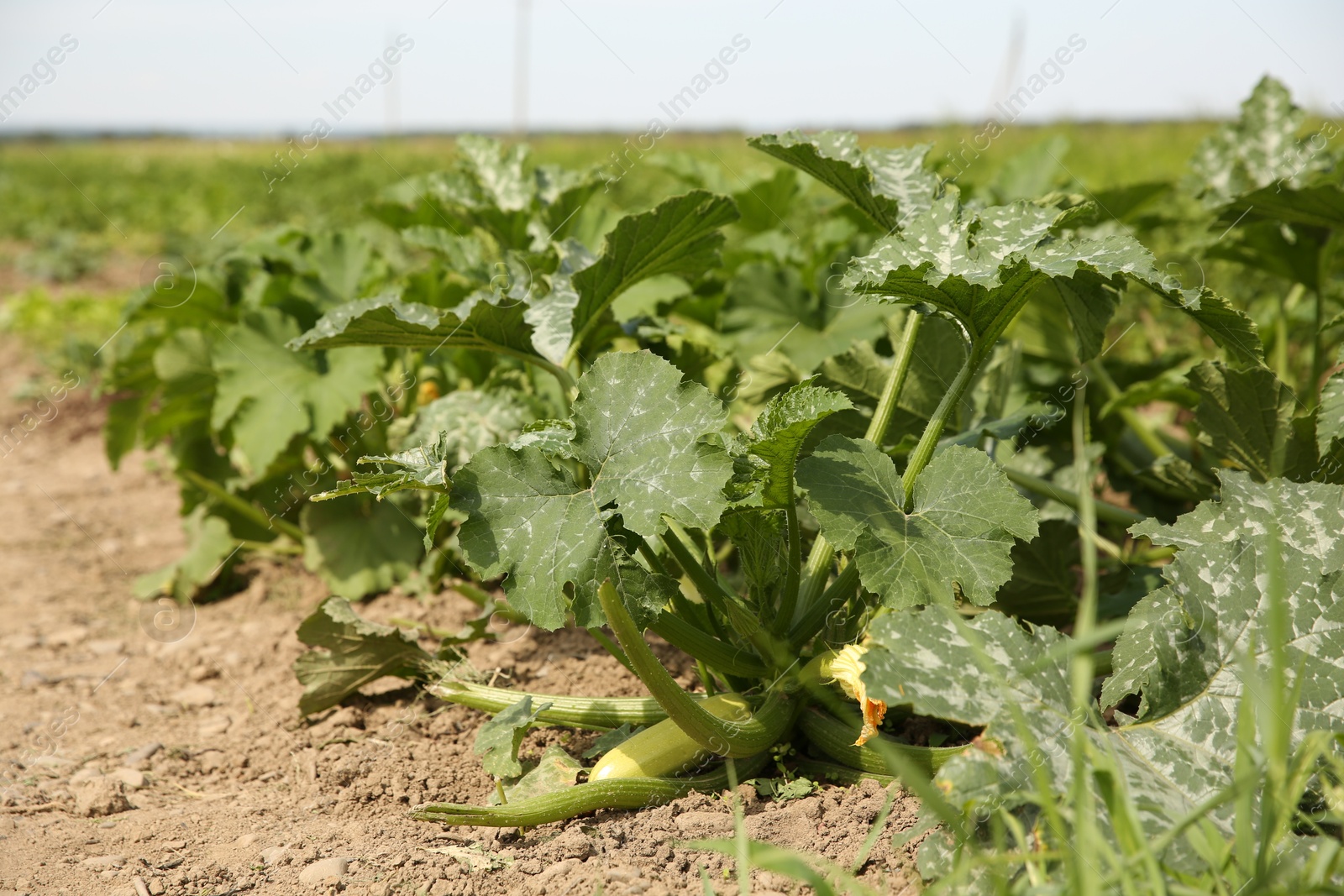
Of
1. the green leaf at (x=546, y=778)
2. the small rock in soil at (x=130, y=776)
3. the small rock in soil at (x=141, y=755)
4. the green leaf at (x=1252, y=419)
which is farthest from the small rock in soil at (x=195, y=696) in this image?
the green leaf at (x=1252, y=419)

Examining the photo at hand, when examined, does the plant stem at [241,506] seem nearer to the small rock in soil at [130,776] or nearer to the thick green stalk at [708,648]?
the small rock in soil at [130,776]

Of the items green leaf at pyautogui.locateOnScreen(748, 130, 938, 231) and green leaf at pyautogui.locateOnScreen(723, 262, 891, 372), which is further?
green leaf at pyautogui.locateOnScreen(723, 262, 891, 372)

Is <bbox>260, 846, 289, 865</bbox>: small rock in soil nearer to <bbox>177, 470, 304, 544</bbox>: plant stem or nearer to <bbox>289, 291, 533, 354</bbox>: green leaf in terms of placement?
<bbox>289, 291, 533, 354</bbox>: green leaf

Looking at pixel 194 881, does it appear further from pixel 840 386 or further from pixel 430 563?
pixel 840 386

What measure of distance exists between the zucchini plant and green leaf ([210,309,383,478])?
662mm

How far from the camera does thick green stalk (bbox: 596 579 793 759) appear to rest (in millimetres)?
1729

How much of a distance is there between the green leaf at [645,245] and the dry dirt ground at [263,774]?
948mm

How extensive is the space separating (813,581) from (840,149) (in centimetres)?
100

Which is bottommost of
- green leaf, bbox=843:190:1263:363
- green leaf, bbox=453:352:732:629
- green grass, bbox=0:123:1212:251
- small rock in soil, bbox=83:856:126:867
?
small rock in soil, bbox=83:856:126:867

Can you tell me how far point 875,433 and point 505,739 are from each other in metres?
0.98

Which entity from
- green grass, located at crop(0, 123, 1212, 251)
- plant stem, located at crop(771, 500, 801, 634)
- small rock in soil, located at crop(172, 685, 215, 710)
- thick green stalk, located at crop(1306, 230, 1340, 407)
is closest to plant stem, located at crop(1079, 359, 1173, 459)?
thick green stalk, located at crop(1306, 230, 1340, 407)

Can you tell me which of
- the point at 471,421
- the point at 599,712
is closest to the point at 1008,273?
the point at 599,712

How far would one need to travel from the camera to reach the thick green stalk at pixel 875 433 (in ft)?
6.61

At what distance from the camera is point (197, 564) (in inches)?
132
